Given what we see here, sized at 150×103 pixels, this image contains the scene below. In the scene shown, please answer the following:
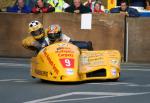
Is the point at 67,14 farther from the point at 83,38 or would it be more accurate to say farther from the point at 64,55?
the point at 64,55

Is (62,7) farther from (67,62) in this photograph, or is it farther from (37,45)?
(67,62)

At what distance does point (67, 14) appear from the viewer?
75.6 ft

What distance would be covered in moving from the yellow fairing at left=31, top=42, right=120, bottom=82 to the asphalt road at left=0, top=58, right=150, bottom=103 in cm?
19

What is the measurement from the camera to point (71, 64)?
14734 millimetres

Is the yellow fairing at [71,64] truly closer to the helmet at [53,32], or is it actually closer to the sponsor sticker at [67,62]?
the sponsor sticker at [67,62]

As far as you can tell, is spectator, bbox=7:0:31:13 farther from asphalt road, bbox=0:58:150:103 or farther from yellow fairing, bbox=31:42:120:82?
yellow fairing, bbox=31:42:120:82

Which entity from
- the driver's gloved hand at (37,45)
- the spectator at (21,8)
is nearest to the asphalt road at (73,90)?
the driver's gloved hand at (37,45)

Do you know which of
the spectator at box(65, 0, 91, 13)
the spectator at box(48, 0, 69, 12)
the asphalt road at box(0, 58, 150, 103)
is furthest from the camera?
the spectator at box(48, 0, 69, 12)

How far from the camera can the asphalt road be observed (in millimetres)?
12594

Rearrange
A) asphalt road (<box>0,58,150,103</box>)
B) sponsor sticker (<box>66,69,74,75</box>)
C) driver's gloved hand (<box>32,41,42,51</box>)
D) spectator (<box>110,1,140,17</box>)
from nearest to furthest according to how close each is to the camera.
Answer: asphalt road (<box>0,58,150,103</box>) < sponsor sticker (<box>66,69,74,75</box>) < driver's gloved hand (<box>32,41,42,51</box>) < spectator (<box>110,1,140,17</box>)

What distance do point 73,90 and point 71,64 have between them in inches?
35.4

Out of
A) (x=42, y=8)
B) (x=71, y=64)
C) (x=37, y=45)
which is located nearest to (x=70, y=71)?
(x=71, y=64)

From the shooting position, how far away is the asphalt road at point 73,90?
41.3 feet

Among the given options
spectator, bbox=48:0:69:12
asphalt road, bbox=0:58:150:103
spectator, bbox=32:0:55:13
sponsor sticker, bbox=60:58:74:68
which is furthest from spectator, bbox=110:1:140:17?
sponsor sticker, bbox=60:58:74:68
